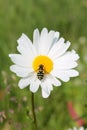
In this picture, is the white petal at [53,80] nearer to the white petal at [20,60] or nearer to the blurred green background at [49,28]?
the white petal at [20,60]

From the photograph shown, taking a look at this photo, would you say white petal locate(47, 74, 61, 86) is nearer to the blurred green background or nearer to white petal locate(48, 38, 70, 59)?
white petal locate(48, 38, 70, 59)

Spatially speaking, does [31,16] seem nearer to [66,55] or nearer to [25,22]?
[25,22]

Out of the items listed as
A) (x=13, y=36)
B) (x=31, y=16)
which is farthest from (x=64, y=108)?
(x=31, y=16)

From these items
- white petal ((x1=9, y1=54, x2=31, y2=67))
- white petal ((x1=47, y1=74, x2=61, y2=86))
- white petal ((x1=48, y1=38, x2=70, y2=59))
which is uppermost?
white petal ((x1=48, y1=38, x2=70, y2=59))

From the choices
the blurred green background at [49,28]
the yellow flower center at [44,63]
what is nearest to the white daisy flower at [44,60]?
the yellow flower center at [44,63]

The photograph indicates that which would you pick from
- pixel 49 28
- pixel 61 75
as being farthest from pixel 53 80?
pixel 49 28

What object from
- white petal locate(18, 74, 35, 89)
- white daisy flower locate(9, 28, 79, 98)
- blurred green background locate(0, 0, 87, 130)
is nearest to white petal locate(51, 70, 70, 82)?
white daisy flower locate(9, 28, 79, 98)

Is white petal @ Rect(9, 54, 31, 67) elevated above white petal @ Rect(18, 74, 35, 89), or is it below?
above
